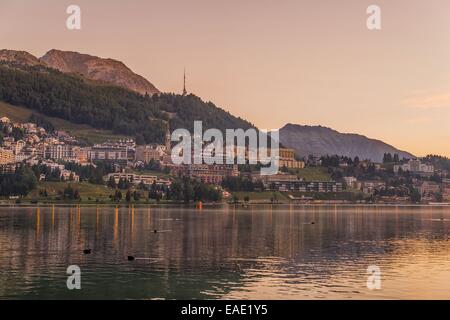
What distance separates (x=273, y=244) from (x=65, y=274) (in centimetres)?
4322

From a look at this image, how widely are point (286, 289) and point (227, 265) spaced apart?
16811 mm

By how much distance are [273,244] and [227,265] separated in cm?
2911

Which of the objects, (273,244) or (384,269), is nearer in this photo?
(384,269)

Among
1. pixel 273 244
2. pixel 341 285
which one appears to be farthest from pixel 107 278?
pixel 273 244

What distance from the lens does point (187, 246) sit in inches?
3846

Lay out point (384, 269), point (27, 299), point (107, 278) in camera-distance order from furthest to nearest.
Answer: point (384, 269) < point (107, 278) < point (27, 299)
